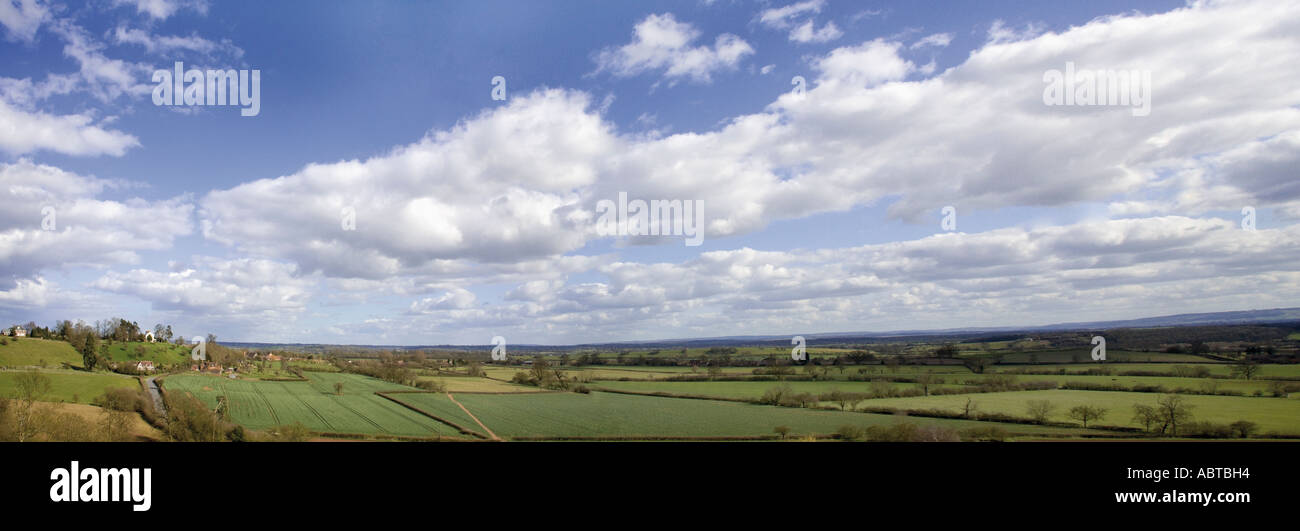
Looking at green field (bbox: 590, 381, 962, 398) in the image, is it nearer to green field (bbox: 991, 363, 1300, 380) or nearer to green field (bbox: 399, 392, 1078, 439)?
green field (bbox: 399, 392, 1078, 439)

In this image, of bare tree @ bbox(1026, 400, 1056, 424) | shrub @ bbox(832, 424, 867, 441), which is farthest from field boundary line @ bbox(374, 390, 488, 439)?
bare tree @ bbox(1026, 400, 1056, 424)

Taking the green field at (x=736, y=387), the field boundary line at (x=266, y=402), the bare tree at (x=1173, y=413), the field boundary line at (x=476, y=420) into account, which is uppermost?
the field boundary line at (x=266, y=402)

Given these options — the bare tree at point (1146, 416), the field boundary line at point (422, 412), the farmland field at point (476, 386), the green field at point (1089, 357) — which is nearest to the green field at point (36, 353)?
the field boundary line at point (422, 412)

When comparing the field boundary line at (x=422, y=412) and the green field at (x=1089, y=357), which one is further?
the green field at (x=1089, y=357)

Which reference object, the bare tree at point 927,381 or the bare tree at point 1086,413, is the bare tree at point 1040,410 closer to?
the bare tree at point 1086,413

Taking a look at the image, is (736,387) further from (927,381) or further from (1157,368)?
(1157,368)

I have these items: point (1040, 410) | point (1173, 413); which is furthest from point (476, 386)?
point (1173, 413)
